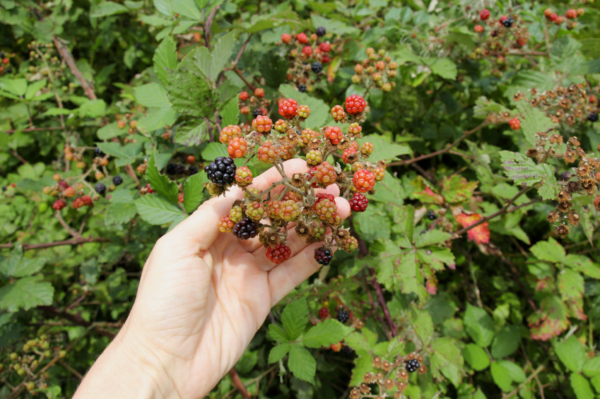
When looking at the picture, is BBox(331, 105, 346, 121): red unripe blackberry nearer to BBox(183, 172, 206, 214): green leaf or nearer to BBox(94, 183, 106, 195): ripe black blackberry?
BBox(183, 172, 206, 214): green leaf

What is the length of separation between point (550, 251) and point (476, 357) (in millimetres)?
1288

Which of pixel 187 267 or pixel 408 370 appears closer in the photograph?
pixel 187 267

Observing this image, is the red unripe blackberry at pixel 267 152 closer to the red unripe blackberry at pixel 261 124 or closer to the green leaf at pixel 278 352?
the red unripe blackberry at pixel 261 124

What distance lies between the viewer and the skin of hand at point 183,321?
198cm

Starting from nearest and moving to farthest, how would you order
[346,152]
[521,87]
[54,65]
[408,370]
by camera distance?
[346,152]
[408,370]
[521,87]
[54,65]

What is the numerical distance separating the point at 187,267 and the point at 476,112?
313 cm

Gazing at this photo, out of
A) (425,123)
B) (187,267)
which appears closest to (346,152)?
(187,267)

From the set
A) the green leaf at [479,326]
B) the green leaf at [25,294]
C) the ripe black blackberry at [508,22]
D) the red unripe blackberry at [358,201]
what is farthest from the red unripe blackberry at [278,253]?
the ripe black blackberry at [508,22]

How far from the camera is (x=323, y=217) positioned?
1.73 metres

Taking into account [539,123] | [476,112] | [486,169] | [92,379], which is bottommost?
[92,379]

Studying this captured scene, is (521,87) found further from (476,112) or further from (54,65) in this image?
(54,65)

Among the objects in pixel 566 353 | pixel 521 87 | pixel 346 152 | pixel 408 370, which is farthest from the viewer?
pixel 521 87

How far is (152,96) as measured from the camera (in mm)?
2645

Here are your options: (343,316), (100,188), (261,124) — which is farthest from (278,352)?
(100,188)
